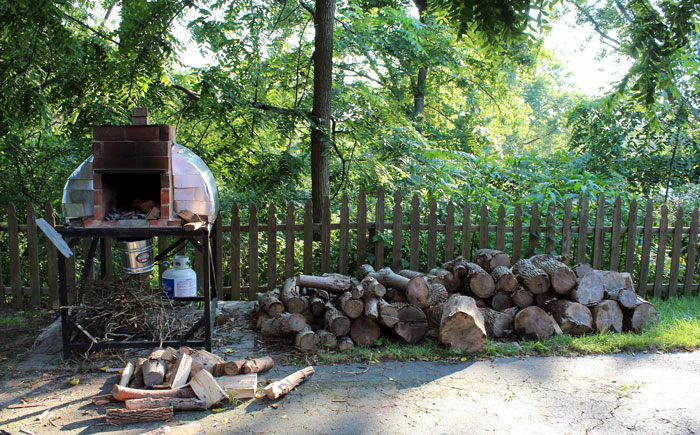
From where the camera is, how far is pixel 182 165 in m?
4.72

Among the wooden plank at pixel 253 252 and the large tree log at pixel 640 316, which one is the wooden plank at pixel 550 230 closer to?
the large tree log at pixel 640 316

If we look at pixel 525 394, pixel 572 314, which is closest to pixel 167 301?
pixel 525 394

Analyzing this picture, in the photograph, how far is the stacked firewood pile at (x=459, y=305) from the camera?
5051mm

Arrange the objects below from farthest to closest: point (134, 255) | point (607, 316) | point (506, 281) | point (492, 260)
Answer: point (492, 260) < point (607, 316) < point (506, 281) < point (134, 255)

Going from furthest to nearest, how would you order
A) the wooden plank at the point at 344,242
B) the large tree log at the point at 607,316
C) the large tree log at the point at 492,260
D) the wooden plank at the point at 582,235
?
1. the wooden plank at the point at 582,235
2. the wooden plank at the point at 344,242
3. the large tree log at the point at 492,260
4. the large tree log at the point at 607,316

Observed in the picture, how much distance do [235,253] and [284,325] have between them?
184cm

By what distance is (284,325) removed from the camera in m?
5.11

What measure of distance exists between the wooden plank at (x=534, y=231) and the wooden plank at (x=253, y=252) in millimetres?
3818

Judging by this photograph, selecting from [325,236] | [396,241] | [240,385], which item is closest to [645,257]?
[396,241]

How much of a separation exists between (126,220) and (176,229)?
470 mm

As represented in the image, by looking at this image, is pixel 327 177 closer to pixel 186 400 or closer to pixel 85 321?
pixel 85 321

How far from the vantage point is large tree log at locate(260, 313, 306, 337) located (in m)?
5.05

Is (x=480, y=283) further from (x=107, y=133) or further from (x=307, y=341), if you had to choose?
(x=107, y=133)

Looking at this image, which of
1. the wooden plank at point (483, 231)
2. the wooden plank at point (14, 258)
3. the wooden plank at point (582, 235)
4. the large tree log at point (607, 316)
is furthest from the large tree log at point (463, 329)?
the wooden plank at point (14, 258)
